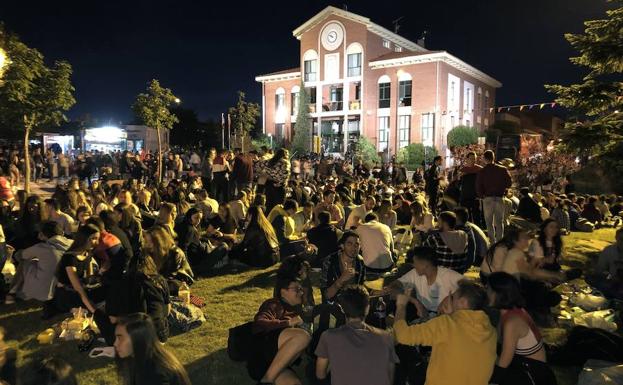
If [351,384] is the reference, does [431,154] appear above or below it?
above

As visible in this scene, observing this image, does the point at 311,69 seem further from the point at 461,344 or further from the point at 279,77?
the point at 461,344

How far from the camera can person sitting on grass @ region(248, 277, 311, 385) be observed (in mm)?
3715

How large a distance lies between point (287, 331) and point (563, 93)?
10378 millimetres

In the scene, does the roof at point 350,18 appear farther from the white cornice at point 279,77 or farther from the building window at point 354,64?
the white cornice at point 279,77

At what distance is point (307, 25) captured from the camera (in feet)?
135

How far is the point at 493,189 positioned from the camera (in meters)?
9.64

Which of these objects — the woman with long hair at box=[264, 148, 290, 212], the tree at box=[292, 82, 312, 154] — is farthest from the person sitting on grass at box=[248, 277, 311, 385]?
the tree at box=[292, 82, 312, 154]

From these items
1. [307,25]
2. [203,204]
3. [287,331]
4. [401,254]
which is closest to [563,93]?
[401,254]

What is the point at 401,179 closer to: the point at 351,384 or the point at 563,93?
the point at 563,93

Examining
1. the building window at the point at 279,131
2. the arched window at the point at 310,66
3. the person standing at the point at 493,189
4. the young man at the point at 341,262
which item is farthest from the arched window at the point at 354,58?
the young man at the point at 341,262

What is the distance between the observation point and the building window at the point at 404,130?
3894 cm

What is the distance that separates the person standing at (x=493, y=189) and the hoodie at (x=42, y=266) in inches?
Result: 305

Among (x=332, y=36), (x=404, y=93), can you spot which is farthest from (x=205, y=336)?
(x=332, y=36)

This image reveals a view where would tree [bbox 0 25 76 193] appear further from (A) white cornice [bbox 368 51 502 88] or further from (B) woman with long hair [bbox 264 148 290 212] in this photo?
(A) white cornice [bbox 368 51 502 88]
